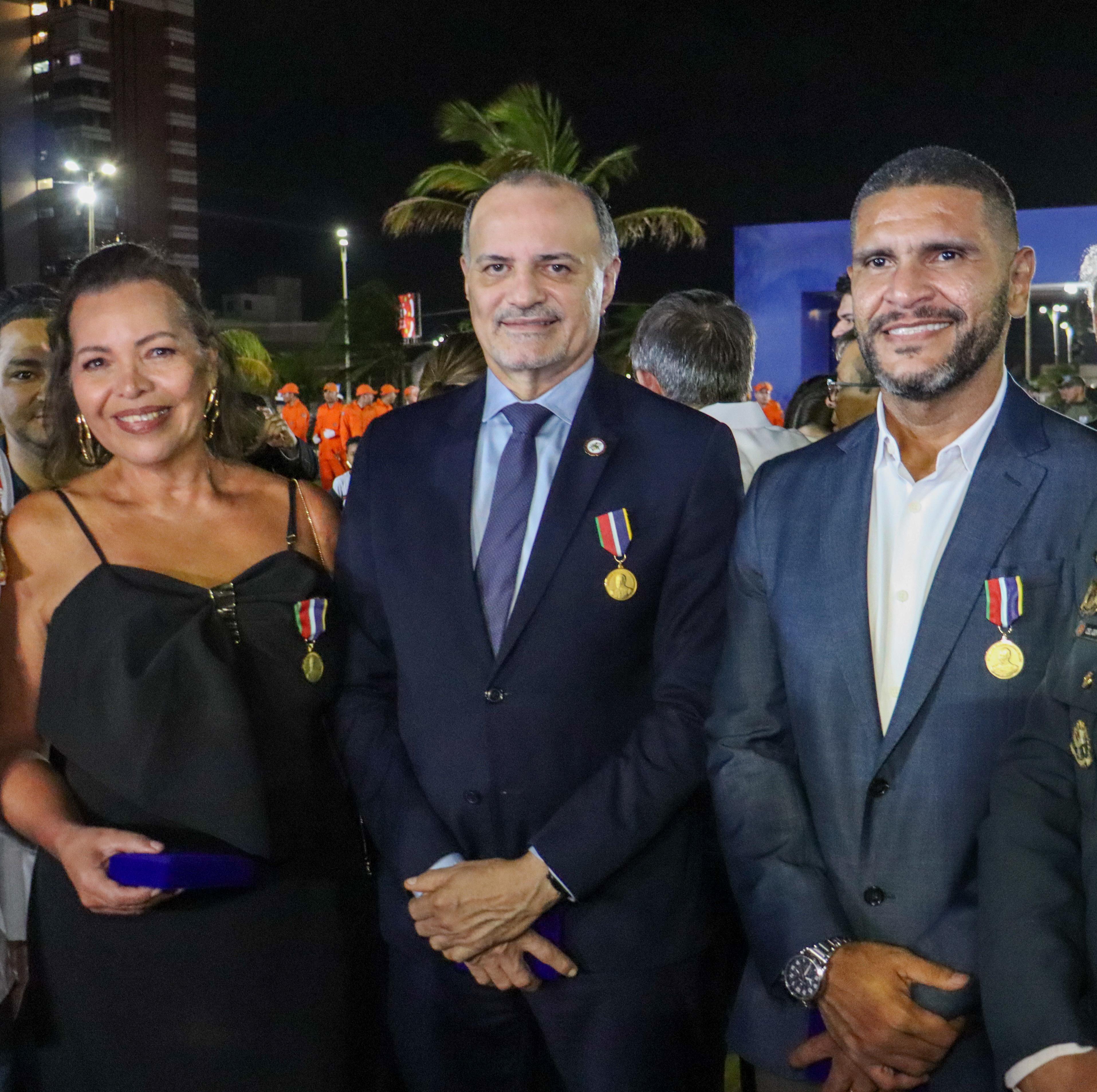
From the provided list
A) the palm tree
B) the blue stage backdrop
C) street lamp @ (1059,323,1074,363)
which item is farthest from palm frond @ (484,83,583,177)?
street lamp @ (1059,323,1074,363)

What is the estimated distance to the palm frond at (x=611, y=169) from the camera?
2005 cm

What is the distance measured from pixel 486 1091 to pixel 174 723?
909 mm

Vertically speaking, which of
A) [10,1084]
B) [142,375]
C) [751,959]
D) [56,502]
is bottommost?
[10,1084]

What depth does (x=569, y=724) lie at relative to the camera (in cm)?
221

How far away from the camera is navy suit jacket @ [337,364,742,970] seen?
2.20m

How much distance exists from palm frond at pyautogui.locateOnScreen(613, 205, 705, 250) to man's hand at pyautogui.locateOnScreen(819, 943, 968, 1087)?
18.6 meters

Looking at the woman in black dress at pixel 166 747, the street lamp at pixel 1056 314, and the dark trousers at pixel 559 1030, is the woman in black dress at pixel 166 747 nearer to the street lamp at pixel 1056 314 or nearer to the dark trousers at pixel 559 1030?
the dark trousers at pixel 559 1030

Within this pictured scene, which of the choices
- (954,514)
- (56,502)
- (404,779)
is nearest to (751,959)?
(404,779)

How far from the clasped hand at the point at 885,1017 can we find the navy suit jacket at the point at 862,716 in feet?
0.09

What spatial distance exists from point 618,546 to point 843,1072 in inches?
37.9

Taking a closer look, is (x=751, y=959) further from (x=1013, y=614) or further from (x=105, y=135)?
(x=105, y=135)

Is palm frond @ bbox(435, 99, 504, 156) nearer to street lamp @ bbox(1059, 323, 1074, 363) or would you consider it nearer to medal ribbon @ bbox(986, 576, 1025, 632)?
street lamp @ bbox(1059, 323, 1074, 363)

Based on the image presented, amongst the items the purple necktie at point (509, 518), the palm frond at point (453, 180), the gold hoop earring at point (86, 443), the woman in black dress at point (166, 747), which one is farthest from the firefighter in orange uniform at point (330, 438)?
the purple necktie at point (509, 518)

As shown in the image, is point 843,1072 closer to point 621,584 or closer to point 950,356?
point 621,584
